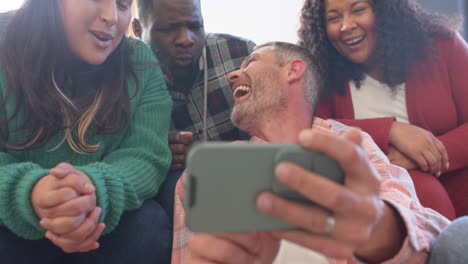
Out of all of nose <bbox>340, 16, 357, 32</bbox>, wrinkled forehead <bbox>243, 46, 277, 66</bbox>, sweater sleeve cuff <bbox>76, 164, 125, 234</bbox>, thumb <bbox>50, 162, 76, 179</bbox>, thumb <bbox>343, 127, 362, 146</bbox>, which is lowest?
sweater sleeve cuff <bbox>76, 164, 125, 234</bbox>

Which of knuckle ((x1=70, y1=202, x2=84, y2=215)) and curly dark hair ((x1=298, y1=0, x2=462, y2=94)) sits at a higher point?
curly dark hair ((x1=298, y1=0, x2=462, y2=94))

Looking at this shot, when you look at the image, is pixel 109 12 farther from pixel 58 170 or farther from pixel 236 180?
pixel 236 180

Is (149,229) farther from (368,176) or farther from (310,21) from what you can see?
(310,21)

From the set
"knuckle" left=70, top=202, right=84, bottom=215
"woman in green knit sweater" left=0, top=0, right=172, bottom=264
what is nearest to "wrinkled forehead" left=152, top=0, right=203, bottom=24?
"woman in green knit sweater" left=0, top=0, right=172, bottom=264

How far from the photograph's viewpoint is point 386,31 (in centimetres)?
136

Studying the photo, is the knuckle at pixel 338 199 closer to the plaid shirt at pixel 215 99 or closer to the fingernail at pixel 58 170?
the fingernail at pixel 58 170

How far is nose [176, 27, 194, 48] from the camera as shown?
4.24ft

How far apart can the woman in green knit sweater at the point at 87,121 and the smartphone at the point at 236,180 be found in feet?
1.23

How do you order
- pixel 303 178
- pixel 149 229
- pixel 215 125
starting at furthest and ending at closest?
pixel 215 125 < pixel 149 229 < pixel 303 178

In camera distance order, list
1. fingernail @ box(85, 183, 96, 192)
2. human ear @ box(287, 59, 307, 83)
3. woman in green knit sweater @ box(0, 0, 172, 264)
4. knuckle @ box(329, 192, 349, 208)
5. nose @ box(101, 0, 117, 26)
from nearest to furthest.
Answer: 1. knuckle @ box(329, 192, 349, 208)
2. fingernail @ box(85, 183, 96, 192)
3. woman in green knit sweater @ box(0, 0, 172, 264)
4. nose @ box(101, 0, 117, 26)
5. human ear @ box(287, 59, 307, 83)

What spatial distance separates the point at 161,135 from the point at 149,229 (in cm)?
25

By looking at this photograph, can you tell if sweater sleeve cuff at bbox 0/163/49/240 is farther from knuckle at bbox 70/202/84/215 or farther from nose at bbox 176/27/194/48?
nose at bbox 176/27/194/48

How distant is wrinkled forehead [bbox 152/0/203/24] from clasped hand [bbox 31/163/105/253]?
72 cm

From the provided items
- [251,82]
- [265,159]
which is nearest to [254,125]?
[251,82]
